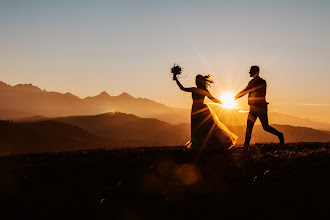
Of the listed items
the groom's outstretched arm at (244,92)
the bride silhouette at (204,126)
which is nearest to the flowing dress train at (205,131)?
the bride silhouette at (204,126)

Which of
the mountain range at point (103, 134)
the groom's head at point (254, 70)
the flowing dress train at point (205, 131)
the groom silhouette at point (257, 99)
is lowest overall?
the mountain range at point (103, 134)

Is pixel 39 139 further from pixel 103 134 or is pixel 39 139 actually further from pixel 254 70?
pixel 254 70

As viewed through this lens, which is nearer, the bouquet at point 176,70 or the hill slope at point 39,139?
the bouquet at point 176,70

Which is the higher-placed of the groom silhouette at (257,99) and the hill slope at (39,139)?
the groom silhouette at (257,99)

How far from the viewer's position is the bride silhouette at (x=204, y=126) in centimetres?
1143

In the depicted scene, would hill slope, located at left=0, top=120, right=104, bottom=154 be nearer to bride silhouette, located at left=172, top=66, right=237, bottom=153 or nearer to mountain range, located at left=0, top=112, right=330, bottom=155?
mountain range, located at left=0, top=112, right=330, bottom=155

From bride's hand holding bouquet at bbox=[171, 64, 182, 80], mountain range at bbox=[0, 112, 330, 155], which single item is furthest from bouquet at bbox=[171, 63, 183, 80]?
mountain range at bbox=[0, 112, 330, 155]

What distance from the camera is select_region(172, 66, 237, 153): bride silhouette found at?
11430mm

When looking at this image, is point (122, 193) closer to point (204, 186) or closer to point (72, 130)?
point (204, 186)

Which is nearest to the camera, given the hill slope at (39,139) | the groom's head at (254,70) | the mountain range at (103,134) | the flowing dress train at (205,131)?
the flowing dress train at (205,131)

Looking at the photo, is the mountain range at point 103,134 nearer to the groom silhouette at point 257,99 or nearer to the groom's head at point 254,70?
the groom silhouette at point 257,99

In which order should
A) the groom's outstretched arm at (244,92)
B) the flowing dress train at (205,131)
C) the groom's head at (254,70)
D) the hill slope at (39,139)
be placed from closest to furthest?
1. the flowing dress train at (205,131)
2. the groom's head at (254,70)
3. the groom's outstretched arm at (244,92)
4. the hill slope at (39,139)

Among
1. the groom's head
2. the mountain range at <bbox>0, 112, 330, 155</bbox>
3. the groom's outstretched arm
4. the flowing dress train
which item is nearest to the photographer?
the flowing dress train

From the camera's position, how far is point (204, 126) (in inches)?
457
